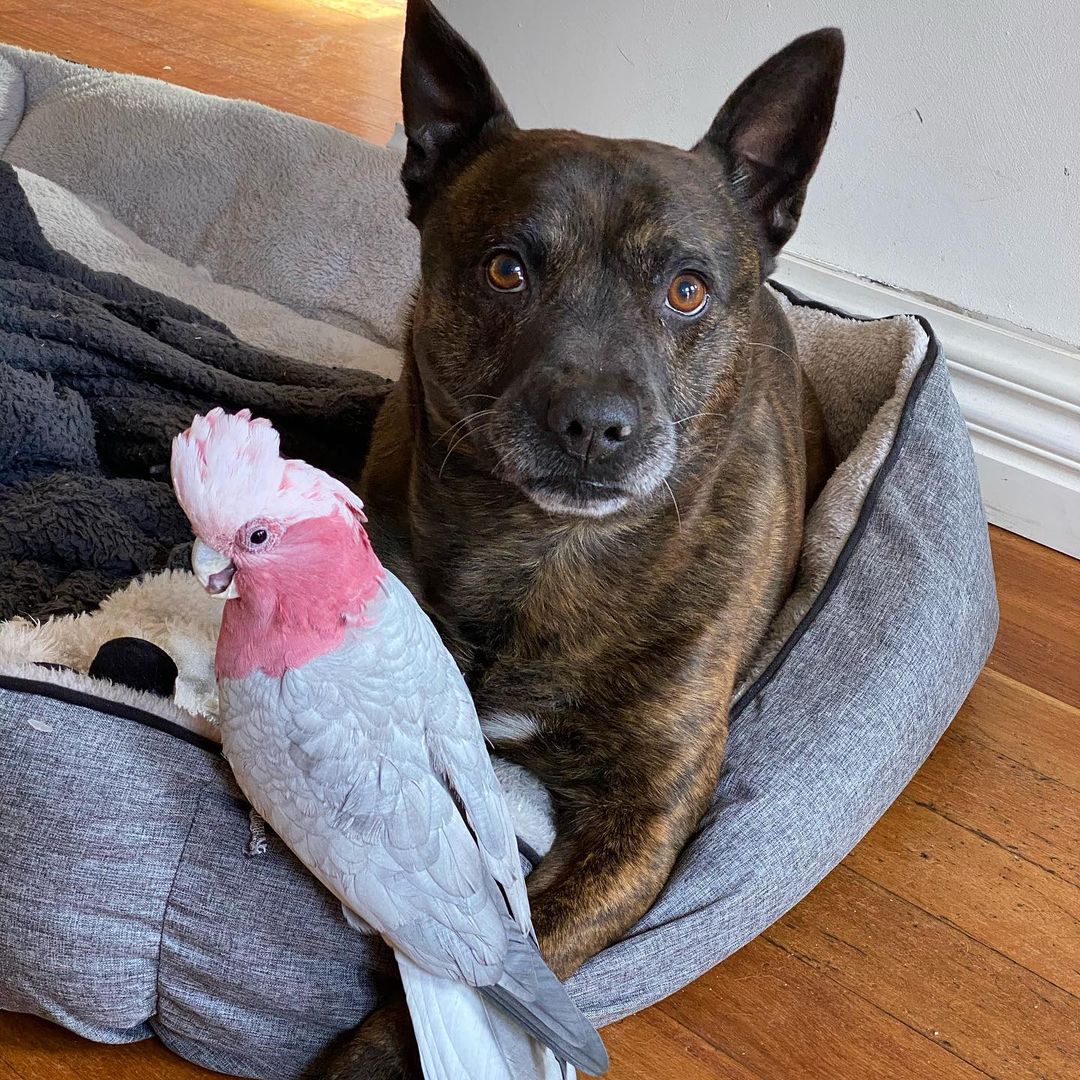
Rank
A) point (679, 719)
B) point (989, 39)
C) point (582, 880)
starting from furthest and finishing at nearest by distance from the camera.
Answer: point (989, 39) < point (679, 719) < point (582, 880)

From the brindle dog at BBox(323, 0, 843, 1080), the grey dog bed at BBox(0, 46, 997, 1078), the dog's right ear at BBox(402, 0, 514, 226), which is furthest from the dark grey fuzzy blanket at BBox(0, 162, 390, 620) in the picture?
the dog's right ear at BBox(402, 0, 514, 226)

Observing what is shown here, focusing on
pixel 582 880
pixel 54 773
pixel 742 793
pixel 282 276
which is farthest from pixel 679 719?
pixel 282 276

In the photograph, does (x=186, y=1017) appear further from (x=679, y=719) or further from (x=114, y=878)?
(x=679, y=719)

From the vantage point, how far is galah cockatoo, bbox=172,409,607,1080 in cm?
109

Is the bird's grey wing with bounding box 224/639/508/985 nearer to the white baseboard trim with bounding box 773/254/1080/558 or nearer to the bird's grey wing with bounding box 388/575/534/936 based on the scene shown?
the bird's grey wing with bounding box 388/575/534/936

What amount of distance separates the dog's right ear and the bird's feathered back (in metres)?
0.70

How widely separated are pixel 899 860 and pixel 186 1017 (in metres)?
1.01

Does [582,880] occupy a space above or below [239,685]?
below

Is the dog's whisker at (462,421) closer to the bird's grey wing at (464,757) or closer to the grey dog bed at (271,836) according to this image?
the bird's grey wing at (464,757)

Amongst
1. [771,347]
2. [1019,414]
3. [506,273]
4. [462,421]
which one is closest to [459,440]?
[462,421]

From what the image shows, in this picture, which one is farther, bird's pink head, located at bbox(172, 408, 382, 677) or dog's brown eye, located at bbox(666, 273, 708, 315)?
dog's brown eye, located at bbox(666, 273, 708, 315)

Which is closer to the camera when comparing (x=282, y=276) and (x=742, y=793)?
(x=742, y=793)

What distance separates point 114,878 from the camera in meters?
1.32

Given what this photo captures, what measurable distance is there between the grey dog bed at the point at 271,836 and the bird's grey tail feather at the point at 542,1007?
0.48 feet
